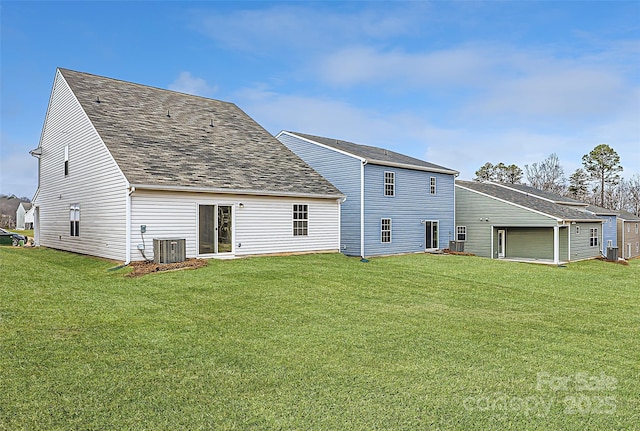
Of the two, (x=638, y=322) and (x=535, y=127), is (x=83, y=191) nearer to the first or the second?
(x=638, y=322)

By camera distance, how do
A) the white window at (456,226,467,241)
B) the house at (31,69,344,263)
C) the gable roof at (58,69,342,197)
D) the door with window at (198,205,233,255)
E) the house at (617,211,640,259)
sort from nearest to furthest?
the house at (31,69,344,263)
the gable roof at (58,69,342,197)
the door with window at (198,205,233,255)
the white window at (456,226,467,241)
the house at (617,211,640,259)

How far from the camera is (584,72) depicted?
25.6m

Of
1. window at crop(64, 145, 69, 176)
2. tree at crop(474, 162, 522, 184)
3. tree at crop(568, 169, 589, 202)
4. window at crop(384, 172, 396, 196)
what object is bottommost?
window at crop(384, 172, 396, 196)

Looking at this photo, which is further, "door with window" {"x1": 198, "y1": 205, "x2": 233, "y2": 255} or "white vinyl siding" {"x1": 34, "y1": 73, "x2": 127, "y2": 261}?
"door with window" {"x1": 198, "y1": 205, "x2": 233, "y2": 255}

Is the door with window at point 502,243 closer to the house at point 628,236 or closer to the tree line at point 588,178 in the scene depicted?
the house at point 628,236

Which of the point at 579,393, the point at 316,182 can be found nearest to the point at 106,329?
the point at 579,393

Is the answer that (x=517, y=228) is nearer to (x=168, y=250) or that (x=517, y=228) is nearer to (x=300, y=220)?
(x=300, y=220)

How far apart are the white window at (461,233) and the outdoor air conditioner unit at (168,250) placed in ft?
58.5

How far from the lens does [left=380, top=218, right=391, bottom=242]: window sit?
20.1 m

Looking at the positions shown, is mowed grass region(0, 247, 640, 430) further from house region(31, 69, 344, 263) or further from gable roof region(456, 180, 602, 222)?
gable roof region(456, 180, 602, 222)

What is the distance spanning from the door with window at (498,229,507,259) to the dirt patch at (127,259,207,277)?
61.7ft

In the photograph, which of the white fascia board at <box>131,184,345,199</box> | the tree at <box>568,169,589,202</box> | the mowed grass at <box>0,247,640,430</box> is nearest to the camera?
the mowed grass at <box>0,247,640,430</box>

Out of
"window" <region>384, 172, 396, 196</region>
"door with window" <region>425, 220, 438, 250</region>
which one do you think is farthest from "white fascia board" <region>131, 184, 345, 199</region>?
"door with window" <region>425, 220, 438, 250</region>

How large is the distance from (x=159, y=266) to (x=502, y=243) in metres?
20.6
